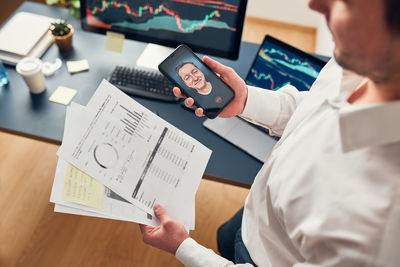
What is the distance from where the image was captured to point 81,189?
0.90 metres

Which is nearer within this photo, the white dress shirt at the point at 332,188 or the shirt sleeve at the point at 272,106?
the white dress shirt at the point at 332,188

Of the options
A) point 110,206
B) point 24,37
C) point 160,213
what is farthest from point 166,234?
point 24,37

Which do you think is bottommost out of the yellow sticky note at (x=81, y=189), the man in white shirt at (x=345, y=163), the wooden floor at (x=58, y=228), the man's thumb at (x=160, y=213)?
the wooden floor at (x=58, y=228)

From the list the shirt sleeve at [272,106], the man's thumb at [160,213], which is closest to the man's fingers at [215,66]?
the shirt sleeve at [272,106]

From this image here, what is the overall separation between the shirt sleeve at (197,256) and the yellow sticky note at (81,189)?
246mm

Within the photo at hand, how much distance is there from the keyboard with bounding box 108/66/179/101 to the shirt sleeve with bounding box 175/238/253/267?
0.55 m

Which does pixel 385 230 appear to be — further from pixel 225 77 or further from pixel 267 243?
pixel 225 77

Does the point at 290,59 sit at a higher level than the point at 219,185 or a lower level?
higher

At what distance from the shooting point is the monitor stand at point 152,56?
1358 millimetres

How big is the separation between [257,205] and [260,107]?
11.6 inches

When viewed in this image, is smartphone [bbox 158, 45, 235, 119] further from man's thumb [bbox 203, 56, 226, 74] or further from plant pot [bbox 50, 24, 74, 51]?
plant pot [bbox 50, 24, 74, 51]

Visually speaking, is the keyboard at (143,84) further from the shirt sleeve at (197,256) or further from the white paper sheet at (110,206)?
the shirt sleeve at (197,256)

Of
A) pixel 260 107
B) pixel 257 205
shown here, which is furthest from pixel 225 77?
pixel 257 205

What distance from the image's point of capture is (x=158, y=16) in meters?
1.19
